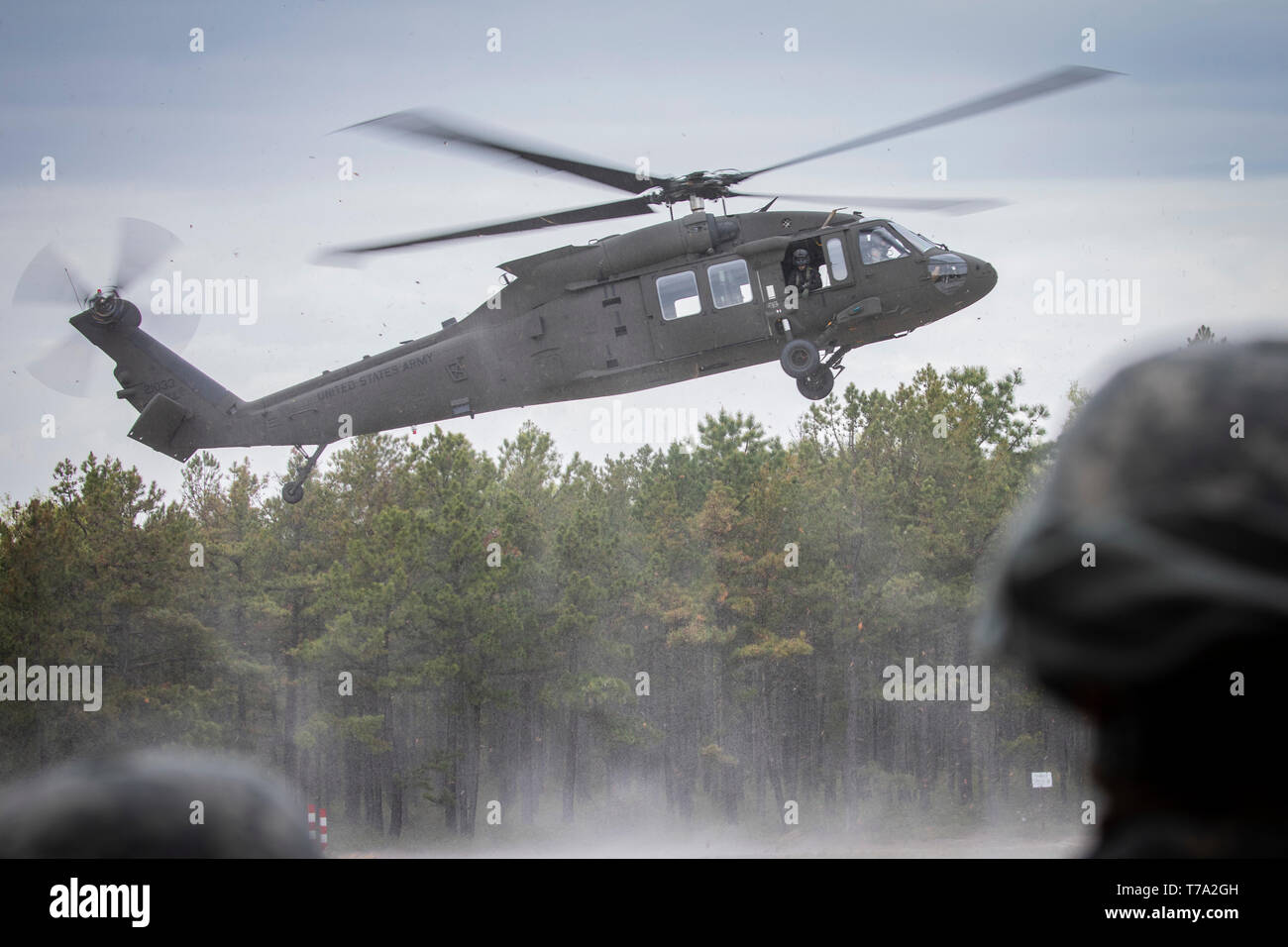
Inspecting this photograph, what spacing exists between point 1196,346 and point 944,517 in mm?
40099

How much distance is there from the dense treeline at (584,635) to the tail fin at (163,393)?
16.0 m

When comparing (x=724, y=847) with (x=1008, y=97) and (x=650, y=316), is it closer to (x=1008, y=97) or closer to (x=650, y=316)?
(x=650, y=316)

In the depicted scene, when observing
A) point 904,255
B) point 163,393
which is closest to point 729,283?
point 904,255

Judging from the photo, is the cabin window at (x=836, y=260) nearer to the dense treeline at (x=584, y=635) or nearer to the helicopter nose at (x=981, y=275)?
the helicopter nose at (x=981, y=275)

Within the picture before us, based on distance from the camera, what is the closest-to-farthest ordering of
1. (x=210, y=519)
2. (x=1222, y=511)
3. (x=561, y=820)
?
1. (x=1222, y=511)
2. (x=561, y=820)
3. (x=210, y=519)

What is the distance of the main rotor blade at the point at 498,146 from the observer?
12906mm

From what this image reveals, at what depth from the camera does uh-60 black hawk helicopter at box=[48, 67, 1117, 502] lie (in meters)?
16.9

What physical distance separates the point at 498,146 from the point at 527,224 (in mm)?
1938

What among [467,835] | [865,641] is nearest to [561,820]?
[467,835]

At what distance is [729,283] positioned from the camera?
55.5 feet

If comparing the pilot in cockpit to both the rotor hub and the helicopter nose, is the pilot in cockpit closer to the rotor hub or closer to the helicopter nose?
the helicopter nose

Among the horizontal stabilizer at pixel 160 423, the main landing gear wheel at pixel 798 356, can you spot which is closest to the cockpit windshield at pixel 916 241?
→ the main landing gear wheel at pixel 798 356

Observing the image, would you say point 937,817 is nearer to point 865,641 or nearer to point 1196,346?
point 865,641
